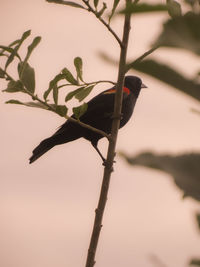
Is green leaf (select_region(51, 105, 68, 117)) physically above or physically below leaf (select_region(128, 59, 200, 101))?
above

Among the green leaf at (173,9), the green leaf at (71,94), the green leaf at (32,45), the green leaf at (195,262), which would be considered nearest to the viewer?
the green leaf at (195,262)

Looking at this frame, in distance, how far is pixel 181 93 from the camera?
14.3 inches

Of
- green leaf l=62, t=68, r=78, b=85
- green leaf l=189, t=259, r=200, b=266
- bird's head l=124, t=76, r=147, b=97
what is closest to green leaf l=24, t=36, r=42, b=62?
green leaf l=62, t=68, r=78, b=85

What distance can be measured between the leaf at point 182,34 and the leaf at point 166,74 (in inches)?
1.2

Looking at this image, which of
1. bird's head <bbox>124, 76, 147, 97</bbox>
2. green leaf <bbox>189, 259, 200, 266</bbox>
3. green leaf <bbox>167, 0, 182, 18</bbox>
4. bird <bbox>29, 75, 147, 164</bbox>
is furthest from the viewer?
bird's head <bbox>124, 76, 147, 97</bbox>

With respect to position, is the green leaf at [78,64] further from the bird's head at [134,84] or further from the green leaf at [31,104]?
the bird's head at [134,84]

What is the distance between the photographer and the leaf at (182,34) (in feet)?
0.99

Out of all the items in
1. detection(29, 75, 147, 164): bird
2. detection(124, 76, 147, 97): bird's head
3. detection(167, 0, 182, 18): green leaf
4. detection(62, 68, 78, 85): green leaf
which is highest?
detection(124, 76, 147, 97): bird's head

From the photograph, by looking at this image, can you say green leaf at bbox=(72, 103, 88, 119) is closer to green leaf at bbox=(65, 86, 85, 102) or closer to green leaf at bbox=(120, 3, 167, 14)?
green leaf at bbox=(65, 86, 85, 102)

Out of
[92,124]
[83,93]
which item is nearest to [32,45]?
[83,93]

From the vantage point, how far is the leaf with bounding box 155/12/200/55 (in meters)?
0.30

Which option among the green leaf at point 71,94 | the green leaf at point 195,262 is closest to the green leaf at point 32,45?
the green leaf at point 71,94

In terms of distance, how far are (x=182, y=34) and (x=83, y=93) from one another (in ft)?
4.76

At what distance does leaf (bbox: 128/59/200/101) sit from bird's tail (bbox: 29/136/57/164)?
4.47 m
